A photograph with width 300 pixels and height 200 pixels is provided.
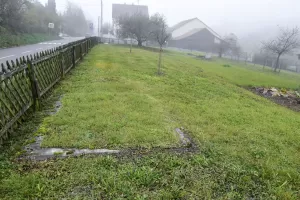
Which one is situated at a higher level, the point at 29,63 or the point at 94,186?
the point at 29,63

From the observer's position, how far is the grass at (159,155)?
10.8 ft

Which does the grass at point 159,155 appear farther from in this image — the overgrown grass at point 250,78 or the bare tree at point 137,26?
the bare tree at point 137,26

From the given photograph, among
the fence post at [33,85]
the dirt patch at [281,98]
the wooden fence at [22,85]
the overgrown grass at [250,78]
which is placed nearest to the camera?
the wooden fence at [22,85]

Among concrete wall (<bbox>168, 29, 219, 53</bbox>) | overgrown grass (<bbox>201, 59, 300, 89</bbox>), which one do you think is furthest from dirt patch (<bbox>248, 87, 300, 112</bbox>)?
concrete wall (<bbox>168, 29, 219, 53</bbox>)

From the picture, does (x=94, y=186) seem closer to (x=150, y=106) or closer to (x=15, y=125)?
(x=15, y=125)

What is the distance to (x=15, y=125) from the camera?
4.78 meters

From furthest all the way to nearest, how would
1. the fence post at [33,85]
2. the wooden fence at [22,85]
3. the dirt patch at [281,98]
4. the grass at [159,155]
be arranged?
the dirt patch at [281,98], the fence post at [33,85], the wooden fence at [22,85], the grass at [159,155]

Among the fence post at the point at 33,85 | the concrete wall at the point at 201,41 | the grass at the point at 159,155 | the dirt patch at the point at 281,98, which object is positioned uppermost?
the concrete wall at the point at 201,41

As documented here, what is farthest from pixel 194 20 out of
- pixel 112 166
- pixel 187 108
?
pixel 112 166

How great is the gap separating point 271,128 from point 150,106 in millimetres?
3552

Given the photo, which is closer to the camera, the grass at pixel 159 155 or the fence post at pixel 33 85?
the grass at pixel 159 155

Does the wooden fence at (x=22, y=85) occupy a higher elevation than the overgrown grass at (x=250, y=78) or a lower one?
higher

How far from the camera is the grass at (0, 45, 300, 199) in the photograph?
330cm

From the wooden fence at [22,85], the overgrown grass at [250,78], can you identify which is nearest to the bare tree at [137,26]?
the overgrown grass at [250,78]
